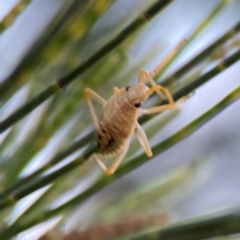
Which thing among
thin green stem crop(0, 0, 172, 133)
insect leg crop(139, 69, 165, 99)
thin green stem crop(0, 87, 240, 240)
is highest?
thin green stem crop(0, 0, 172, 133)

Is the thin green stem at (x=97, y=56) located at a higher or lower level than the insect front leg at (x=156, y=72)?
higher

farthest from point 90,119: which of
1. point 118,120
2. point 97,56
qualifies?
point 97,56

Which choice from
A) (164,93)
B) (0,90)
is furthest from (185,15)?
(0,90)

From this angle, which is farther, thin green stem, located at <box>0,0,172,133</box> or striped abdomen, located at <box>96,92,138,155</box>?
striped abdomen, located at <box>96,92,138,155</box>

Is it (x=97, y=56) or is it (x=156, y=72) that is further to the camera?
(x=156, y=72)

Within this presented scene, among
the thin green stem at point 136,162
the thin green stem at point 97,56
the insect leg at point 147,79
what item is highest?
the thin green stem at point 97,56

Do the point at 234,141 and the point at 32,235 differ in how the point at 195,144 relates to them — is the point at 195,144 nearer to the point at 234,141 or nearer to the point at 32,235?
the point at 234,141

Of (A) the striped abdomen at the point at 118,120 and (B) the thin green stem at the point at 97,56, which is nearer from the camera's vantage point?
(B) the thin green stem at the point at 97,56

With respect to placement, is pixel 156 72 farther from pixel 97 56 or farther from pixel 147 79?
pixel 97 56

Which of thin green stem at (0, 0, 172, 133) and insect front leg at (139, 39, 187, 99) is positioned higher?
thin green stem at (0, 0, 172, 133)
